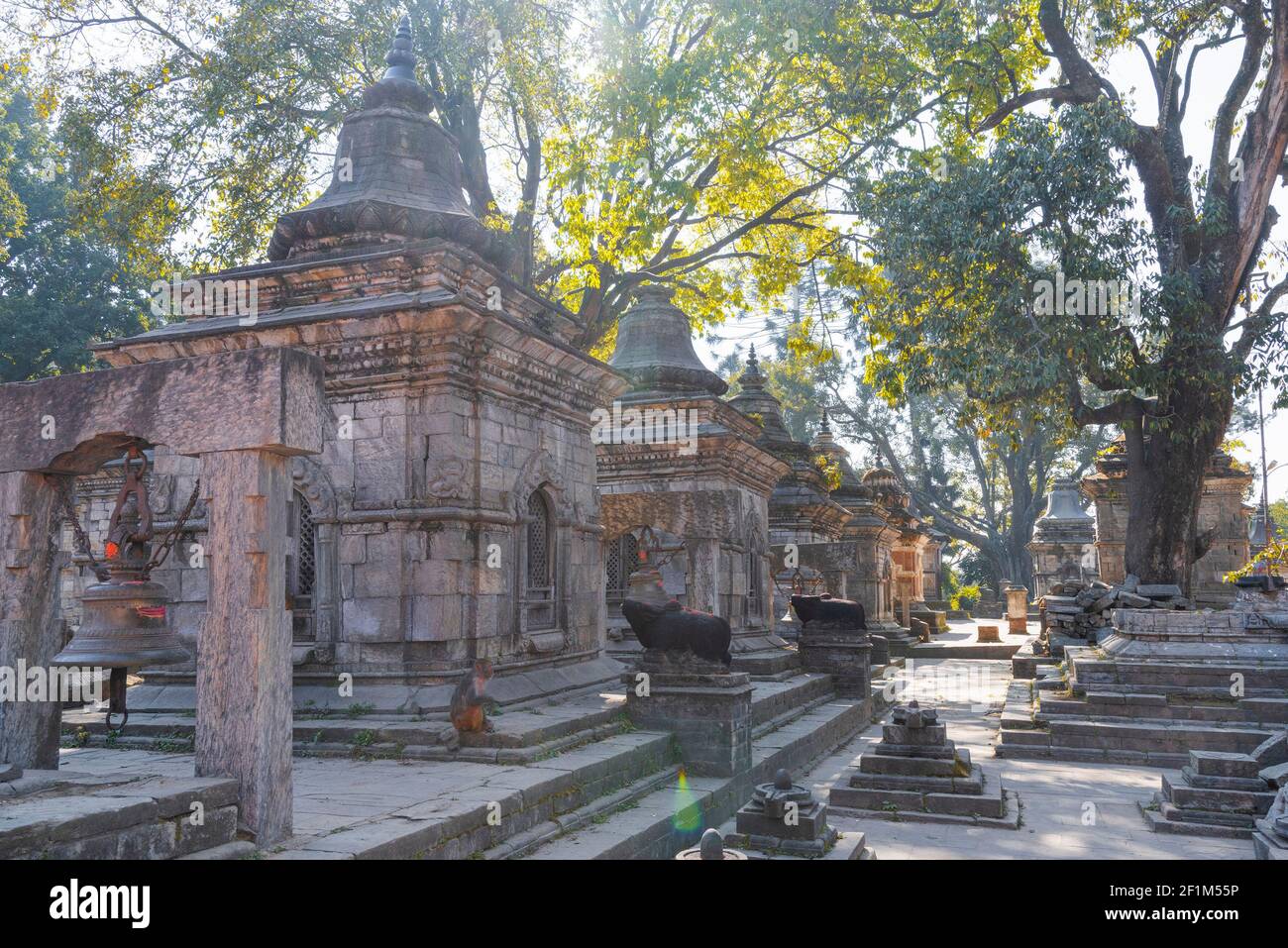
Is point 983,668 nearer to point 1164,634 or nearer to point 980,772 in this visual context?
point 1164,634

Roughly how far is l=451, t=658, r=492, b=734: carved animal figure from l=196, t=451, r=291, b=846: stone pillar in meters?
2.06

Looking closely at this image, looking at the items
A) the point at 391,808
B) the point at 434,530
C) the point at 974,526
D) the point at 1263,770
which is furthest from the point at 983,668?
the point at 974,526

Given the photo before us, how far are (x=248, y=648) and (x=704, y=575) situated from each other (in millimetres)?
8252

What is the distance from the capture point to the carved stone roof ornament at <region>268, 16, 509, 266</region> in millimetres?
8375

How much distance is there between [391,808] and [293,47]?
13.1 meters

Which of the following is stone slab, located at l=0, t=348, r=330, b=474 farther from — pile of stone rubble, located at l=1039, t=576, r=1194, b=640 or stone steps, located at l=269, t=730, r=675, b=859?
pile of stone rubble, located at l=1039, t=576, r=1194, b=640

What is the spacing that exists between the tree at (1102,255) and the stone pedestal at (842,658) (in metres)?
3.72

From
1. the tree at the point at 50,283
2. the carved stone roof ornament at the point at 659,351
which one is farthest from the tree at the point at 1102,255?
the tree at the point at 50,283

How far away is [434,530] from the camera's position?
24.2ft

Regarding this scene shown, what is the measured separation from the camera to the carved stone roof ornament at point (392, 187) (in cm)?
838

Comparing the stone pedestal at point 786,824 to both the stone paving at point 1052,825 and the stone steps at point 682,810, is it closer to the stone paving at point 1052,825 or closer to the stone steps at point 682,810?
the stone steps at point 682,810
